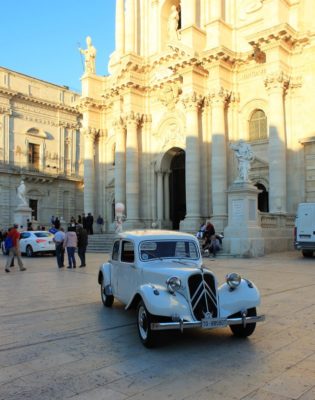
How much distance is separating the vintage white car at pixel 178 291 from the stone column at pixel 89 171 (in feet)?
89.7

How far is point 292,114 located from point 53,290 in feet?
57.0

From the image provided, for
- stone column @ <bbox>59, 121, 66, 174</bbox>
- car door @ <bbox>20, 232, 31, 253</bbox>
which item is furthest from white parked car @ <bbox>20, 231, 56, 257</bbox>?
stone column @ <bbox>59, 121, 66, 174</bbox>

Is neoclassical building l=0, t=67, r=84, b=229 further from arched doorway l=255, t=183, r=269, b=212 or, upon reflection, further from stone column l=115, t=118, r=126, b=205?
arched doorway l=255, t=183, r=269, b=212

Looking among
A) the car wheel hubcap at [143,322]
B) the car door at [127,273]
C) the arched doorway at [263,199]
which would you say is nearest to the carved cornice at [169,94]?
the arched doorway at [263,199]

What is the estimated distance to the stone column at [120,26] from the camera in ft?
110

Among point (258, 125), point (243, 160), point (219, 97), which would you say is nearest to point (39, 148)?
point (219, 97)

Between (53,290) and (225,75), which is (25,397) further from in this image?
(225,75)

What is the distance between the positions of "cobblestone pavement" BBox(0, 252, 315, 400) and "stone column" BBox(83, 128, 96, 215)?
2542 centimetres

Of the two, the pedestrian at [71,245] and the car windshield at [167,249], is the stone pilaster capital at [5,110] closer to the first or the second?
the pedestrian at [71,245]

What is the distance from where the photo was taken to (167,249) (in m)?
7.20

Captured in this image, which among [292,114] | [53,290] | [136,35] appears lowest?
[53,290]

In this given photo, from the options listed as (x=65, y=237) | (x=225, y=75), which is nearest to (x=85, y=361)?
(x=65, y=237)

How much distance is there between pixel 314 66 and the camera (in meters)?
22.9

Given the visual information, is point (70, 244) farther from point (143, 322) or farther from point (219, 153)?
point (219, 153)
